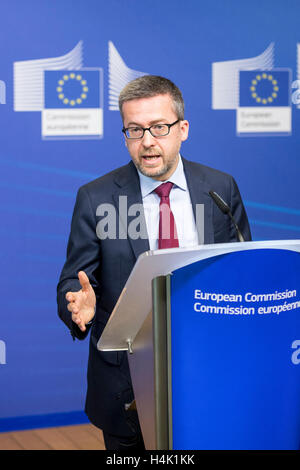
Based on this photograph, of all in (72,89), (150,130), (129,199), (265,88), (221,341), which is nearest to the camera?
(221,341)

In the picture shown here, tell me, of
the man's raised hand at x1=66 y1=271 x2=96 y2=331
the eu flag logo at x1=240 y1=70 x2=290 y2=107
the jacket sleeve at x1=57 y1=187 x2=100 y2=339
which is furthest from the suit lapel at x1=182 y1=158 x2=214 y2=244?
the eu flag logo at x1=240 y1=70 x2=290 y2=107

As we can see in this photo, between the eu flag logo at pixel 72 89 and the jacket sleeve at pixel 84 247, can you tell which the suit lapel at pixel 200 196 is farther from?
the eu flag logo at pixel 72 89

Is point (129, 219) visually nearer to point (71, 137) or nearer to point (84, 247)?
point (84, 247)

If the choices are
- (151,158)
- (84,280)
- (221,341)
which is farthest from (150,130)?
(221,341)

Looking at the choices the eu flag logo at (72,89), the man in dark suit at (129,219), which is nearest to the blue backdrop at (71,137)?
the eu flag logo at (72,89)

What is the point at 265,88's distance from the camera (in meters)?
4.17

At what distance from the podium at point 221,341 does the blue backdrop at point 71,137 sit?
102 inches

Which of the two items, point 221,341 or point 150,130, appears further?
point 150,130

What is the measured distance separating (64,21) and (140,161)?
1954mm

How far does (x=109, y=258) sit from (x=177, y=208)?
30 centimetres

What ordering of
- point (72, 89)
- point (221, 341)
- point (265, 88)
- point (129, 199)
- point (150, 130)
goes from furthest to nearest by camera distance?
point (265, 88), point (72, 89), point (129, 199), point (150, 130), point (221, 341)

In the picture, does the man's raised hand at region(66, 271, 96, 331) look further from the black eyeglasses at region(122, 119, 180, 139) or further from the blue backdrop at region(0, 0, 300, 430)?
the blue backdrop at region(0, 0, 300, 430)

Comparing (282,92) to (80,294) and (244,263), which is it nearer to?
(80,294)

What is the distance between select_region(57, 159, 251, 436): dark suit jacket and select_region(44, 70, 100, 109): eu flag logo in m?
1.63
